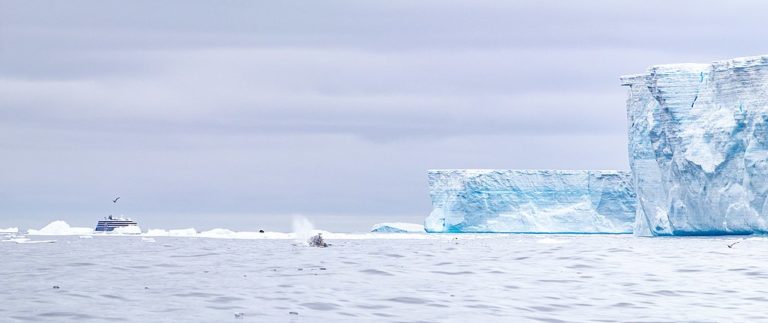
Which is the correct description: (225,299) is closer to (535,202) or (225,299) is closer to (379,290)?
(379,290)

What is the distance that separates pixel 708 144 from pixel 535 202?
29.9 m

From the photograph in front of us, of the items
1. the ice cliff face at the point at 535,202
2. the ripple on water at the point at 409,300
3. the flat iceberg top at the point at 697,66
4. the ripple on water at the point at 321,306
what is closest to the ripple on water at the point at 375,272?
the ripple on water at the point at 409,300

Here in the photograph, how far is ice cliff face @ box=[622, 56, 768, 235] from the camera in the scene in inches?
2238

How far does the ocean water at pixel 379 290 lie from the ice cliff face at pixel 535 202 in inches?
2259

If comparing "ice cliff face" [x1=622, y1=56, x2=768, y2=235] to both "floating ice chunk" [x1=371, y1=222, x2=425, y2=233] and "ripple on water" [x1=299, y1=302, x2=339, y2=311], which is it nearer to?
"floating ice chunk" [x1=371, y1=222, x2=425, y2=233]

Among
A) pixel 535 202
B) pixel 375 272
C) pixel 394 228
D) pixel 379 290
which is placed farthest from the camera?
pixel 394 228

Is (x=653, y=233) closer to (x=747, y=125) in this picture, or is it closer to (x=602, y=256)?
(x=747, y=125)

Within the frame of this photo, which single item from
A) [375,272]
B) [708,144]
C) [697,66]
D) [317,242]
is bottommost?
[375,272]

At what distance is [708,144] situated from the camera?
5906cm

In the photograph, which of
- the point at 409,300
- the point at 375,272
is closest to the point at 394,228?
the point at 375,272

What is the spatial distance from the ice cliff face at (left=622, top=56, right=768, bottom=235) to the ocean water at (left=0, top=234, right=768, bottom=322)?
29373 mm

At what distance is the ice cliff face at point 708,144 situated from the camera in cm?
5684

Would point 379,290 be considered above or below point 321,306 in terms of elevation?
above

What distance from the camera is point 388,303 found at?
1725 cm
